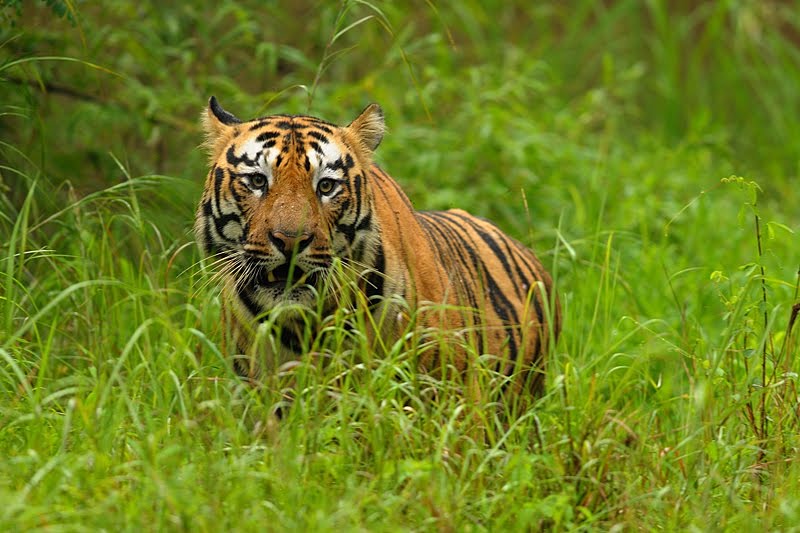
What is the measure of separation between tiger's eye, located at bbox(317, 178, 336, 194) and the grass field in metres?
0.42

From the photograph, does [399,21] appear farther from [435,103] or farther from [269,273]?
[269,273]

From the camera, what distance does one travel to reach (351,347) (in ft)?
10.8

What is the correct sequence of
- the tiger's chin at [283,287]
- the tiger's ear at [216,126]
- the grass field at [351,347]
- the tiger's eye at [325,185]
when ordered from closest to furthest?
1. the grass field at [351,347]
2. the tiger's chin at [283,287]
3. the tiger's eye at [325,185]
4. the tiger's ear at [216,126]

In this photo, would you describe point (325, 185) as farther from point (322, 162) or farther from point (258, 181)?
point (258, 181)

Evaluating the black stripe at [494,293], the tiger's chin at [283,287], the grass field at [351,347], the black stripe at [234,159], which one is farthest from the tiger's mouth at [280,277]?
the black stripe at [494,293]

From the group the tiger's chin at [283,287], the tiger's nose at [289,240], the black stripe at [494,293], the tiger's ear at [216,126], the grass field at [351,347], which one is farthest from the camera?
the black stripe at [494,293]

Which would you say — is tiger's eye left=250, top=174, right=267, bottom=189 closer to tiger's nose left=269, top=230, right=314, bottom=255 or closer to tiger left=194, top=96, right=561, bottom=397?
tiger left=194, top=96, right=561, bottom=397

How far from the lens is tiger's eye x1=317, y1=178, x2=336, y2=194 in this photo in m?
3.30

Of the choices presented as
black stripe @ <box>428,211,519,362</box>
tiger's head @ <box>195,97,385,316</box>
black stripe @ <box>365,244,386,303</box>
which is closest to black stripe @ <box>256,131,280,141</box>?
tiger's head @ <box>195,97,385,316</box>

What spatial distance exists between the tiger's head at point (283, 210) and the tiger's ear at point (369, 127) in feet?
0.27

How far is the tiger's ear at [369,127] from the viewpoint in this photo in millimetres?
3590

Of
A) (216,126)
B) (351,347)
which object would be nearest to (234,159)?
(216,126)

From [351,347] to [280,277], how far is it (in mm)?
279

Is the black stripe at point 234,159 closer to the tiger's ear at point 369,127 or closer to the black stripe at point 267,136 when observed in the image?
the black stripe at point 267,136
